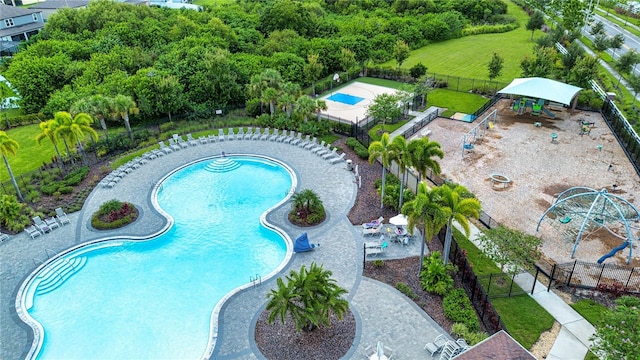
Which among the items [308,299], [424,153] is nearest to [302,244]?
[308,299]

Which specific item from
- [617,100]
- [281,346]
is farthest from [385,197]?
[617,100]

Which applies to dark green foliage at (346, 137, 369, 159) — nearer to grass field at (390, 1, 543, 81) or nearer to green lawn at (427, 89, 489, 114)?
green lawn at (427, 89, 489, 114)

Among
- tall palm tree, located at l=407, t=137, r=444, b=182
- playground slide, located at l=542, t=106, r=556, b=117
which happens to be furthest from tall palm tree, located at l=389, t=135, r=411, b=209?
playground slide, located at l=542, t=106, r=556, b=117

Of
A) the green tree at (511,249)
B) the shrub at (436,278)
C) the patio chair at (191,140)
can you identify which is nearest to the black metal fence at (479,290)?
the shrub at (436,278)

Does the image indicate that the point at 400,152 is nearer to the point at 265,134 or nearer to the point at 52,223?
the point at 265,134

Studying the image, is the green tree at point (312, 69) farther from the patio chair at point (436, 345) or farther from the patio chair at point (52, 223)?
the patio chair at point (436, 345)

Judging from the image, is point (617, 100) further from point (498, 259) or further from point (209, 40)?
point (209, 40)
